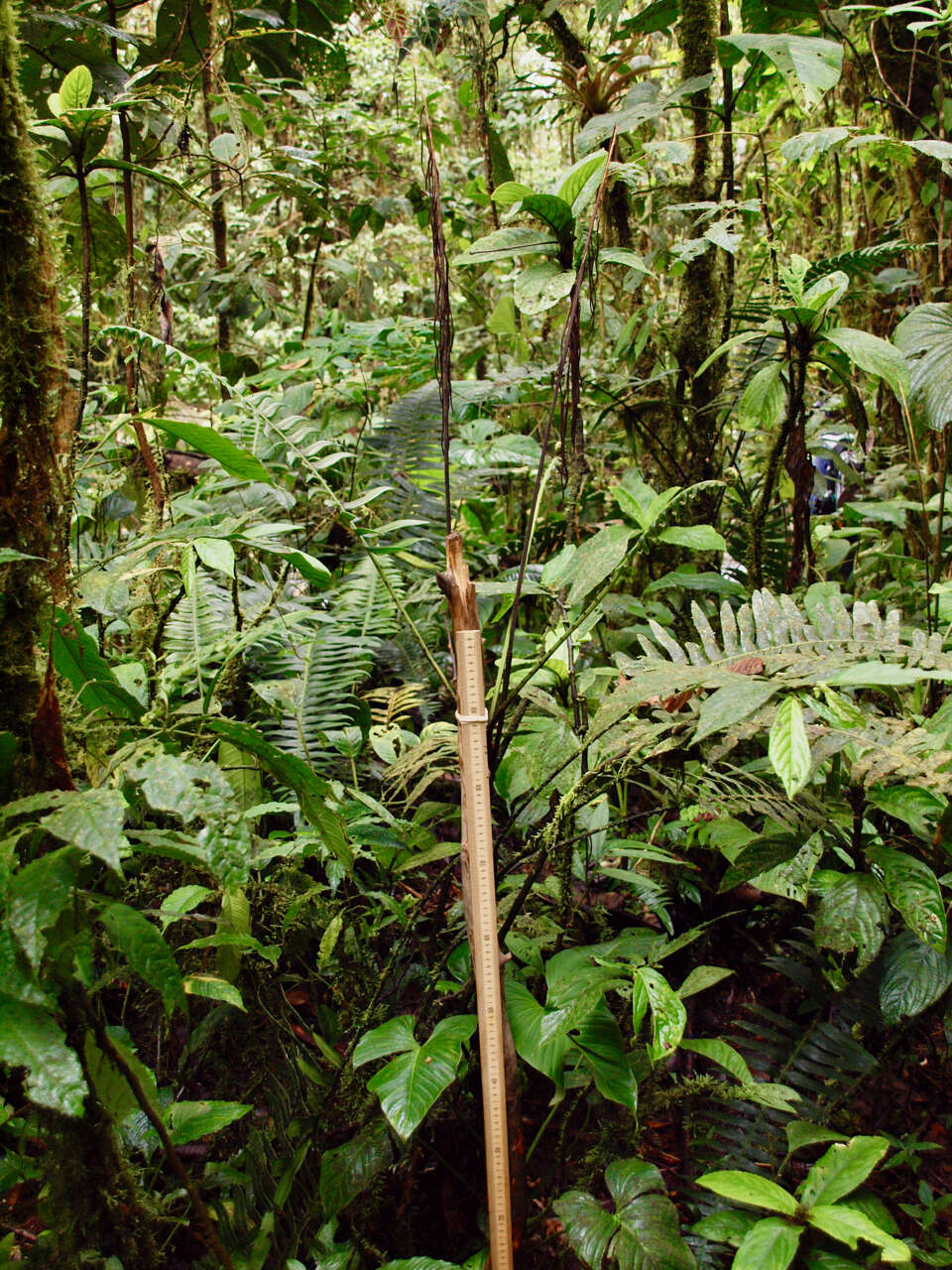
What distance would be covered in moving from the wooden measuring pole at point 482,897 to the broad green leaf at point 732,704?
0.28 meters

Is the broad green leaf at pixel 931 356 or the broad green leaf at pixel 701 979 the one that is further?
the broad green leaf at pixel 931 356

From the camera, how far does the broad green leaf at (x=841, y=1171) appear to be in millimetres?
1195

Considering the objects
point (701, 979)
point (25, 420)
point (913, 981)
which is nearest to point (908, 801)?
point (913, 981)

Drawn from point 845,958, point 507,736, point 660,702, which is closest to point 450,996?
point 507,736

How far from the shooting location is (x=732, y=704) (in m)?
1.04

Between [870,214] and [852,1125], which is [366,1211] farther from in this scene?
[870,214]

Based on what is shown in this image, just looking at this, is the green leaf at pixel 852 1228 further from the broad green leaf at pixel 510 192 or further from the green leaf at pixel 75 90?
the green leaf at pixel 75 90

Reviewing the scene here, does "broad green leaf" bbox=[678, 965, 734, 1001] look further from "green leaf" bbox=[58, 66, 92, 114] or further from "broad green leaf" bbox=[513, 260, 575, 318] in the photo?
"green leaf" bbox=[58, 66, 92, 114]

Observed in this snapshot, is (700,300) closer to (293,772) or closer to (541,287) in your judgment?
(541,287)

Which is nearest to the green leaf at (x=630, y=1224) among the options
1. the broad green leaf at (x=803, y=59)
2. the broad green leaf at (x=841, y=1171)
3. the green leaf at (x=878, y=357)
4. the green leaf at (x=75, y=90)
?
the broad green leaf at (x=841, y=1171)

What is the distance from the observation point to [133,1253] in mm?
1138

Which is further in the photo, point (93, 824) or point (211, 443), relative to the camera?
point (211, 443)

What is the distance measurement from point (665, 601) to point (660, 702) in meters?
1.06

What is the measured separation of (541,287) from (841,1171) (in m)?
1.48
